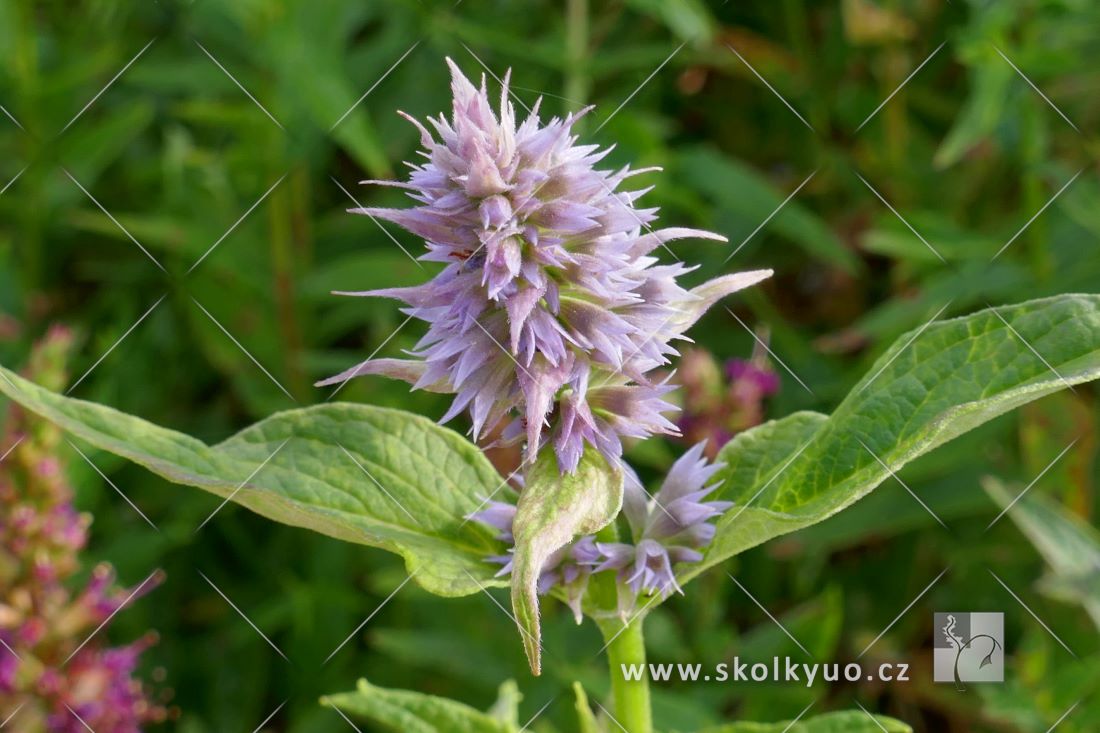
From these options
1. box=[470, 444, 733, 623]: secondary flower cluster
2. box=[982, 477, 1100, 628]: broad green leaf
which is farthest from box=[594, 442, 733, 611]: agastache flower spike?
box=[982, 477, 1100, 628]: broad green leaf

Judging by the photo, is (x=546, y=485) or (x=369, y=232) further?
(x=369, y=232)

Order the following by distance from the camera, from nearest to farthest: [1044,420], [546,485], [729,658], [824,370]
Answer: [546,485] < [729,658] < [1044,420] < [824,370]

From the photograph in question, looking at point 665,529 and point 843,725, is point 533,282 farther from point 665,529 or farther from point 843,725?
point 843,725

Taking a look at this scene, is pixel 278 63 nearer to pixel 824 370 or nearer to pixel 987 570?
pixel 824 370

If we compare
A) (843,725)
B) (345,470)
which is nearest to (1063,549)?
(843,725)

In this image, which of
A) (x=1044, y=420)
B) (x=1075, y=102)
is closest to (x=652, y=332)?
(x=1044, y=420)
